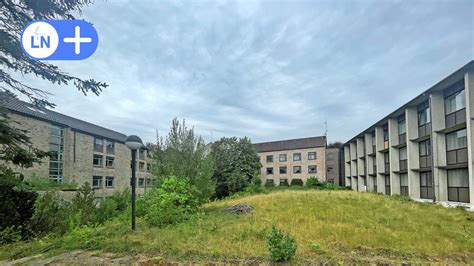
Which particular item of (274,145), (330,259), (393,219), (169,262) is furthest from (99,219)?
(274,145)

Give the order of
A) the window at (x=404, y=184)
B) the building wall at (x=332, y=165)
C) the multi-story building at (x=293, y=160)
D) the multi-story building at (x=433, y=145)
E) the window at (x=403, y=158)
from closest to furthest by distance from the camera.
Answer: the multi-story building at (x=433, y=145) → the window at (x=404, y=184) → the window at (x=403, y=158) → the building wall at (x=332, y=165) → the multi-story building at (x=293, y=160)

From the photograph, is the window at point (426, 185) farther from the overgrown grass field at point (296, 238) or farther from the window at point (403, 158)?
the overgrown grass field at point (296, 238)

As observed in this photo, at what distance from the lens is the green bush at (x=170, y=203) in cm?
1060

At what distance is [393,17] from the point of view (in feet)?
29.3

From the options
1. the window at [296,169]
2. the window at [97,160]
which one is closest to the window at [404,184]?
the window at [296,169]

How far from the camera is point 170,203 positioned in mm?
11070

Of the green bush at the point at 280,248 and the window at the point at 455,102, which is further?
the window at the point at 455,102

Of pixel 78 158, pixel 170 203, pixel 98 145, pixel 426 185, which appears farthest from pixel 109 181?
pixel 426 185

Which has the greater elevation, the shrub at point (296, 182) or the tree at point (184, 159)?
the tree at point (184, 159)

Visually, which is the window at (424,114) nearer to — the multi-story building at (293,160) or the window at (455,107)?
the window at (455,107)

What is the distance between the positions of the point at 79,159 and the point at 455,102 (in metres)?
38.4

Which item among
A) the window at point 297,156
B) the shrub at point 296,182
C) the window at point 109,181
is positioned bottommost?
Result: the shrub at point 296,182

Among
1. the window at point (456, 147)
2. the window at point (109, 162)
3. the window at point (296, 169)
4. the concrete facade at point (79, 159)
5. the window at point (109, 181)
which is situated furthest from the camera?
the window at point (296, 169)

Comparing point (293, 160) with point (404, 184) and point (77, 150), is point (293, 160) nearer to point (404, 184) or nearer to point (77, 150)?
point (404, 184)
